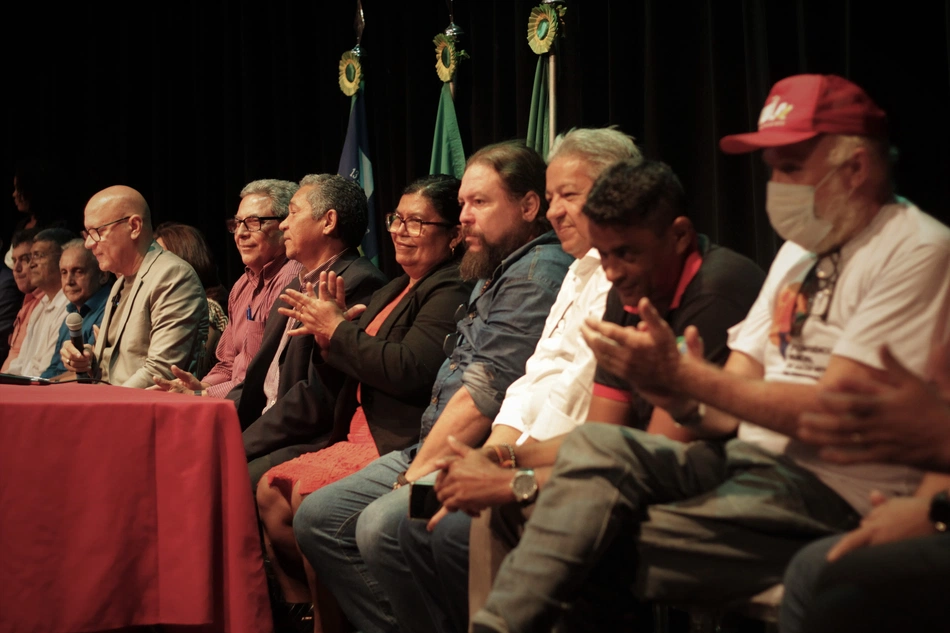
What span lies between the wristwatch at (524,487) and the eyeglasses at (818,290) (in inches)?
21.9

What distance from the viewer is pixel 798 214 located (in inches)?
65.3

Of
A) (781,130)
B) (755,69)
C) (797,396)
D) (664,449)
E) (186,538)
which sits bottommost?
(186,538)

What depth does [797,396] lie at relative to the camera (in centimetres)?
149

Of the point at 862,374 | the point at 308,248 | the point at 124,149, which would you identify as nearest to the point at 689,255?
the point at 862,374

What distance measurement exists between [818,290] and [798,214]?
134mm

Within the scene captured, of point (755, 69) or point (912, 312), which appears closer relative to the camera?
point (912, 312)

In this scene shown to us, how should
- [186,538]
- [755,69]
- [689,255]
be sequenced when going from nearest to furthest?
1. [689,255]
2. [186,538]
3. [755,69]

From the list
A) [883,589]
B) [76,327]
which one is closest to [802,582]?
[883,589]

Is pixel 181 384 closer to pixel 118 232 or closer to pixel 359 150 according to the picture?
pixel 118 232

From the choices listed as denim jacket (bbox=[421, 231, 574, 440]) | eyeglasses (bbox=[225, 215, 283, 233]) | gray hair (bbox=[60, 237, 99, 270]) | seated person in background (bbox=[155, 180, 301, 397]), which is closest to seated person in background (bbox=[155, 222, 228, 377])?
gray hair (bbox=[60, 237, 99, 270])

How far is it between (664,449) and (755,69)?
1786 millimetres

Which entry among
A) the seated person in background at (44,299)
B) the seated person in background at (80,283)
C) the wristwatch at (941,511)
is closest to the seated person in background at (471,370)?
the wristwatch at (941,511)

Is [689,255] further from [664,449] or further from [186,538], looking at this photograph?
[186,538]

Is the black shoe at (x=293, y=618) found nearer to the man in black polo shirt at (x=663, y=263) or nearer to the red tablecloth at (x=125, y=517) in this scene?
the red tablecloth at (x=125, y=517)
